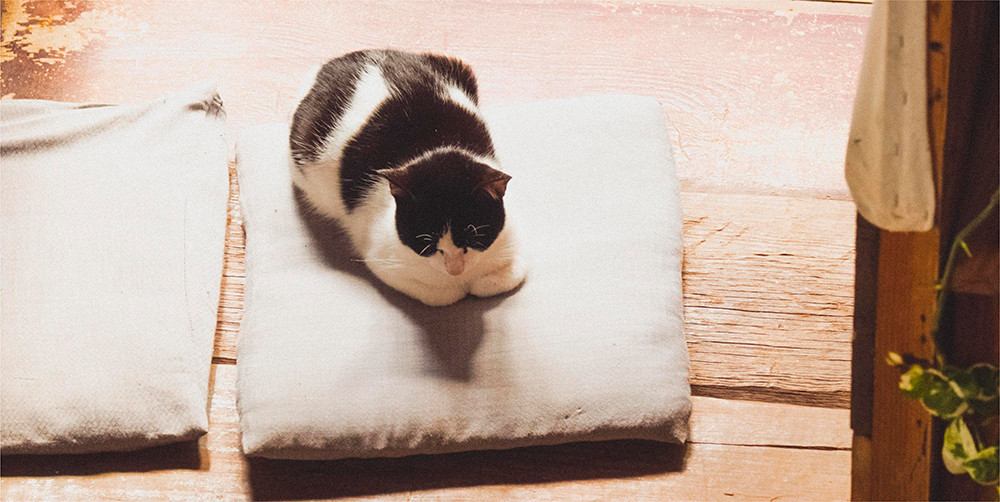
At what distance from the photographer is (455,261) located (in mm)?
1075

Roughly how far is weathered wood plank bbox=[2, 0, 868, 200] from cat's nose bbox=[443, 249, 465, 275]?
0.59m

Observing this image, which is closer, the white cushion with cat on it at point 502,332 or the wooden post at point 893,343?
the wooden post at point 893,343

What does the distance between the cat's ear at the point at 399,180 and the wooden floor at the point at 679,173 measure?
17.7 inches

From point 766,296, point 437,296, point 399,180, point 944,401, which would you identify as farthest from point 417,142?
point 944,401

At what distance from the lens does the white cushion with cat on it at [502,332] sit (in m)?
1.14

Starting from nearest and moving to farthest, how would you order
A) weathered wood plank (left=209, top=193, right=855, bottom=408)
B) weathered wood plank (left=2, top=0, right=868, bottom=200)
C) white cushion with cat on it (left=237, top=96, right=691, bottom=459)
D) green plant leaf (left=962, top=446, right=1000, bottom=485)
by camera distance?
green plant leaf (left=962, top=446, right=1000, bottom=485)
white cushion with cat on it (left=237, top=96, right=691, bottom=459)
weathered wood plank (left=209, top=193, right=855, bottom=408)
weathered wood plank (left=2, top=0, right=868, bottom=200)

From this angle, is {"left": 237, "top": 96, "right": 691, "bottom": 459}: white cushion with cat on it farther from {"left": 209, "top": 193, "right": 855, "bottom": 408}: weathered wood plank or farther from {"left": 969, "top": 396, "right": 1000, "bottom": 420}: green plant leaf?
{"left": 969, "top": 396, "right": 1000, "bottom": 420}: green plant leaf

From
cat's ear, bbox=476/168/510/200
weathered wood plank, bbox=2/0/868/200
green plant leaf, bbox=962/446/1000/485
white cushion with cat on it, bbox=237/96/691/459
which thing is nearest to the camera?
green plant leaf, bbox=962/446/1000/485

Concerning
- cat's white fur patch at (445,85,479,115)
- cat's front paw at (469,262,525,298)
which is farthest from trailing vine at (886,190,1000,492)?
cat's white fur patch at (445,85,479,115)

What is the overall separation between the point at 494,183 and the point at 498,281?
0.21 m

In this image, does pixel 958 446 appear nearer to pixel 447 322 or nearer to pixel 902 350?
pixel 902 350

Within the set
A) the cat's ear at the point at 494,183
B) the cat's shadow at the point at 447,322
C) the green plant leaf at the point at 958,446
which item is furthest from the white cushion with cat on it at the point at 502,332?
the green plant leaf at the point at 958,446

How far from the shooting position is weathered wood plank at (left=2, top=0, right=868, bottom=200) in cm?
152

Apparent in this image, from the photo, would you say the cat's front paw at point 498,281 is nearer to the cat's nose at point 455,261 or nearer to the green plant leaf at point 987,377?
the cat's nose at point 455,261
